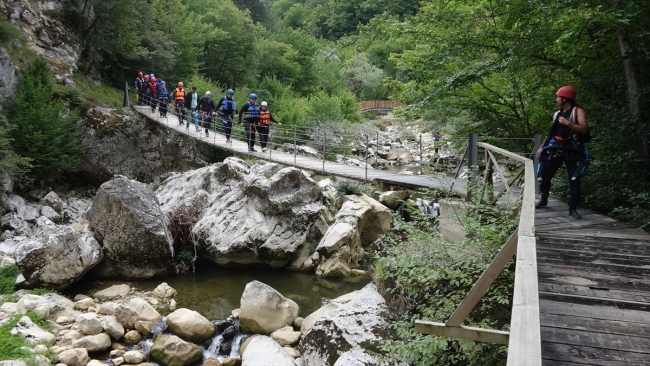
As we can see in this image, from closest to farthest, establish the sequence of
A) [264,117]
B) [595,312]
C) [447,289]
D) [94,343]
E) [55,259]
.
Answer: [595,312] → [447,289] → [94,343] → [55,259] → [264,117]

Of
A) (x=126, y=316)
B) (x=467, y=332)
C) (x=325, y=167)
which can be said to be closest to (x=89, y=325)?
(x=126, y=316)

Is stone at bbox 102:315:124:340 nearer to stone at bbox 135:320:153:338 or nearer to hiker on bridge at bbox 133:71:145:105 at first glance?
stone at bbox 135:320:153:338

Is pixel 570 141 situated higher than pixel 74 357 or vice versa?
pixel 570 141

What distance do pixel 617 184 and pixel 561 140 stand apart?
1419 mm

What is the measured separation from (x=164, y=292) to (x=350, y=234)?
3909mm

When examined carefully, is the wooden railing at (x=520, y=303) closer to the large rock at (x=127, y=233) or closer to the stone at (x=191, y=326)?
the stone at (x=191, y=326)

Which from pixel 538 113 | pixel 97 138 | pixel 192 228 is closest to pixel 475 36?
pixel 538 113

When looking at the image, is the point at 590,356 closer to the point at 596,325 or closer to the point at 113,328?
the point at 596,325

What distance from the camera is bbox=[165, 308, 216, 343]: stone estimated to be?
6570mm

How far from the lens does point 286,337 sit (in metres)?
6.40

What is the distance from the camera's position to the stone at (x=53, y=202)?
11898 mm

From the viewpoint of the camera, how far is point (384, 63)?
140 feet

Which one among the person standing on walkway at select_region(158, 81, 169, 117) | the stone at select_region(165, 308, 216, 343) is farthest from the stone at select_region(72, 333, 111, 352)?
the person standing on walkway at select_region(158, 81, 169, 117)

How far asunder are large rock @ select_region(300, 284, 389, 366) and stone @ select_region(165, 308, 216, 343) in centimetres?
182
